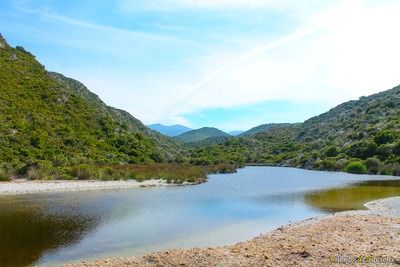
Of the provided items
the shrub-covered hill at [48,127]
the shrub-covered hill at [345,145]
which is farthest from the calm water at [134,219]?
the shrub-covered hill at [345,145]

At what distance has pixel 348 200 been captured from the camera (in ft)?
124

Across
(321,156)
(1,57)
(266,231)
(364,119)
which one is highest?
(1,57)

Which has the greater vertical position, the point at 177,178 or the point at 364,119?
the point at 364,119

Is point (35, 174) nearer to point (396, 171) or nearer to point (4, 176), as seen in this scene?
point (4, 176)

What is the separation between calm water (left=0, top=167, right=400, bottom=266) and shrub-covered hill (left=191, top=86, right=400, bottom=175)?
43.9m

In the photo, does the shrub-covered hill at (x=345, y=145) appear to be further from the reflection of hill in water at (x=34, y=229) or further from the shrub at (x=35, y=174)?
the reflection of hill in water at (x=34, y=229)

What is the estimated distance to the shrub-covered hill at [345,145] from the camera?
277 ft

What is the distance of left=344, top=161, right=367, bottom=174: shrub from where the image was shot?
267 ft

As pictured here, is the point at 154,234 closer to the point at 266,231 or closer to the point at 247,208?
the point at 266,231

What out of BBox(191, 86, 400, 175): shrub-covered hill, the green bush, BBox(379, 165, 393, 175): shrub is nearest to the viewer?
BBox(379, 165, 393, 175): shrub

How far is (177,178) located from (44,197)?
2271cm

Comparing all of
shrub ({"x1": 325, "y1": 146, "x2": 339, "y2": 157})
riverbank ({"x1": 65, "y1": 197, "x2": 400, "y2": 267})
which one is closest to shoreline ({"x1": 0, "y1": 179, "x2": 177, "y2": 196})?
riverbank ({"x1": 65, "y1": 197, "x2": 400, "y2": 267})

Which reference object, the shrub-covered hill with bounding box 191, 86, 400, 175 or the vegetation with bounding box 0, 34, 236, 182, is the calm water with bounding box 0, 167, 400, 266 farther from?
the shrub-covered hill with bounding box 191, 86, 400, 175

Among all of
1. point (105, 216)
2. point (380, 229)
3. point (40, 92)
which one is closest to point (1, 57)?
point (40, 92)
